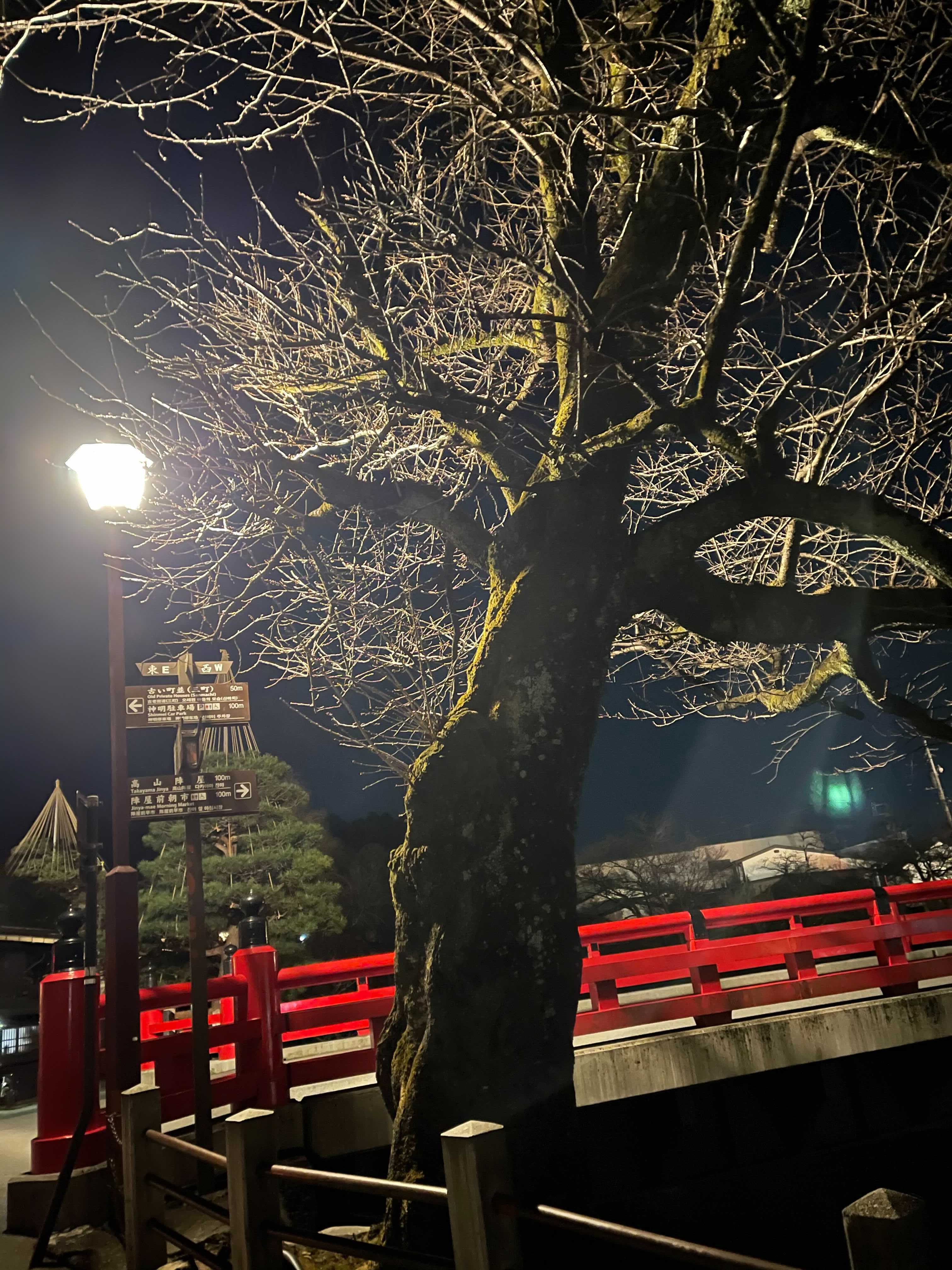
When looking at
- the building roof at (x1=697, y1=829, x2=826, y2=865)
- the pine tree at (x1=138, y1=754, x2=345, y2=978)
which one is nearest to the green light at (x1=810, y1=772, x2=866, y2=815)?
the building roof at (x1=697, y1=829, x2=826, y2=865)

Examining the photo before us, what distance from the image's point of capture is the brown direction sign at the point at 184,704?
6.67m

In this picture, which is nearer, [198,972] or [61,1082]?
[61,1082]

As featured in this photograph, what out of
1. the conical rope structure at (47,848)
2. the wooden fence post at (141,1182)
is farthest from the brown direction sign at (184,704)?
the conical rope structure at (47,848)

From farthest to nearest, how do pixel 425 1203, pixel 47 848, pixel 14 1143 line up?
pixel 47 848 → pixel 14 1143 → pixel 425 1203

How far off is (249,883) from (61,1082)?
54.5ft

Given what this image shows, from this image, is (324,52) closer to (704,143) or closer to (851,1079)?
(704,143)

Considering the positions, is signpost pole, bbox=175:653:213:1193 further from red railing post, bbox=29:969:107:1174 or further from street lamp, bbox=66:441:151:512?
street lamp, bbox=66:441:151:512

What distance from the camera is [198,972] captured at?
6.15 meters

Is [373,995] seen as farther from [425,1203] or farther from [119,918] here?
[425,1203]

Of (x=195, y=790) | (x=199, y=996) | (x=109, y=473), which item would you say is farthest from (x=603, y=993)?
(x=109, y=473)

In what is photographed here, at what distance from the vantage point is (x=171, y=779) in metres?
6.52

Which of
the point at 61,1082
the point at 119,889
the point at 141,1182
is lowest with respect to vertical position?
the point at 141,1182

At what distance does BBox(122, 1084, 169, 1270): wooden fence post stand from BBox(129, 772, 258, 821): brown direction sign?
2186 millimetres

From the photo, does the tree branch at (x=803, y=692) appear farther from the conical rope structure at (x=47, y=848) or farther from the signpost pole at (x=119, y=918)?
the conical rope structure at (x=47, y=848)
